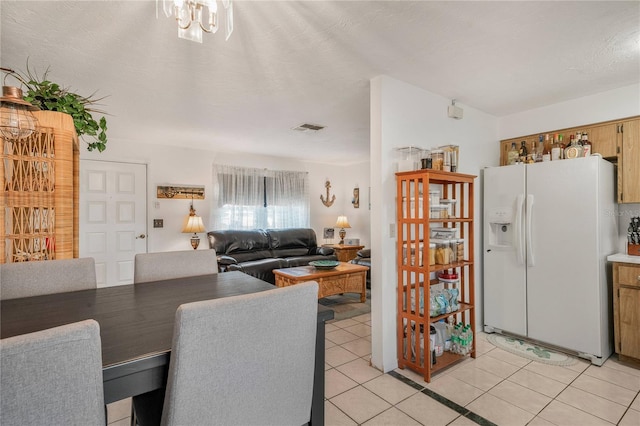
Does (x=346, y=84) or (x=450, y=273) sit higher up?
(x=346, y=84)

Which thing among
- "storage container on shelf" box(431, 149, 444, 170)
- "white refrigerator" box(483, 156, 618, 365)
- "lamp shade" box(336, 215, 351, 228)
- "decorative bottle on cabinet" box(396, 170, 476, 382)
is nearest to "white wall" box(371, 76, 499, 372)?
"decorative bottle on cabinet" box(396, 170, 476, 382)

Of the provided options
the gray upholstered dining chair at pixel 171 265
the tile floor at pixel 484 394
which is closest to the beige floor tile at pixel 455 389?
the tile floor at pixel 484 394

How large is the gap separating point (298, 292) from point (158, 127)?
3.71 m

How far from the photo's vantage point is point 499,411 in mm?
1974

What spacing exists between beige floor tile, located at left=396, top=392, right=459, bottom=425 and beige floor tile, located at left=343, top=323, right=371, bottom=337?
1105 mm

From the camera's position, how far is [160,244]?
4.94 meters

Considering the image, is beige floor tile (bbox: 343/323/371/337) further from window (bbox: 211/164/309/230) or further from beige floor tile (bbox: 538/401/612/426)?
window (bbox: 211/164/309/230)

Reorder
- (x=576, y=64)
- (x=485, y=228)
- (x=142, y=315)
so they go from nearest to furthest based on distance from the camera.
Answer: (x=142, y=315), (x=576, y=64), (x=485, y=228)

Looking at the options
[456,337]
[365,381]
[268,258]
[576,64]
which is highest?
[576,64]

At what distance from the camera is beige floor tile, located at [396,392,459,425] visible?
6.22 feet

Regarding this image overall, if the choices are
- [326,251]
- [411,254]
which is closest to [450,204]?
[411,254]

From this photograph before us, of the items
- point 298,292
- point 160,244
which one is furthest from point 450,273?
point 160,244

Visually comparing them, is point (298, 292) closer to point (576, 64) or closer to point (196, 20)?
point (196, 20)

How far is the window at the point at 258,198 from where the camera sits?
549 centimetres
